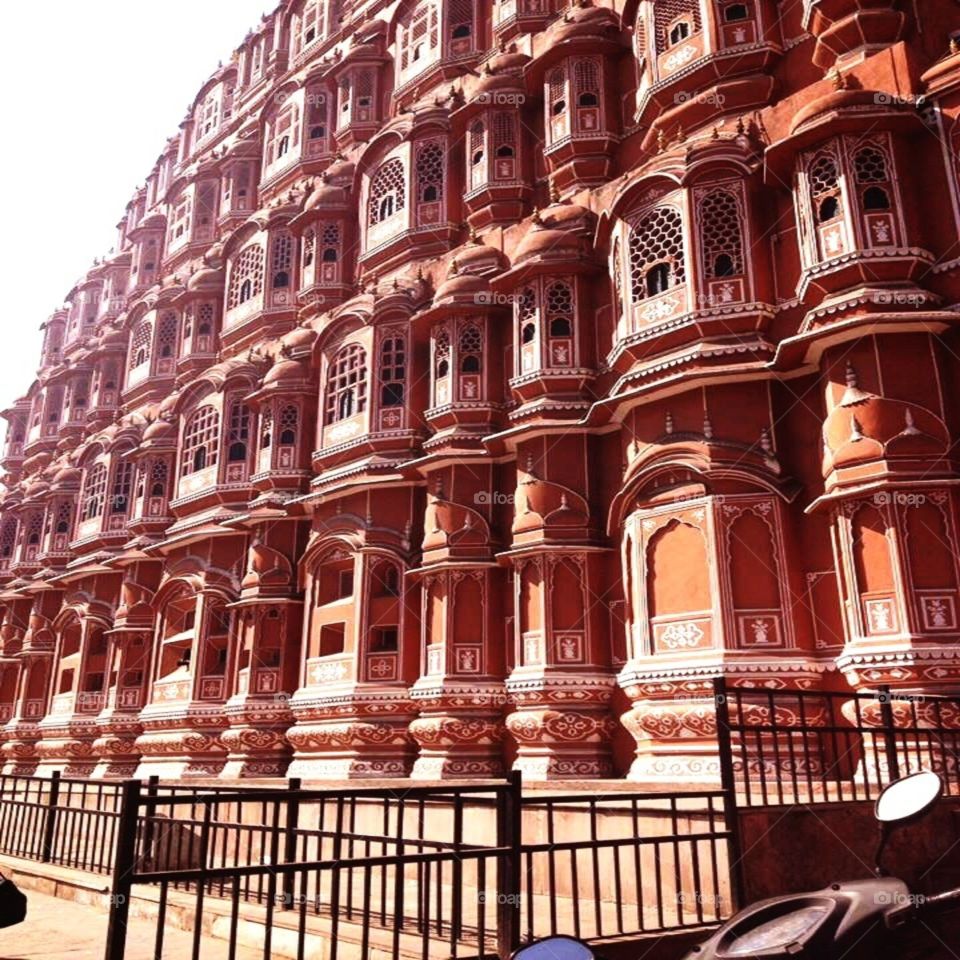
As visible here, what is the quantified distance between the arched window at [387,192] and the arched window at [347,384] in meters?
3.62

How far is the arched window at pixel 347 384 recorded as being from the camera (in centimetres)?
1842

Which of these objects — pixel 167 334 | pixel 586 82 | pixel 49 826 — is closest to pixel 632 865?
pixel 49 826

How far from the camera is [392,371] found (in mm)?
18062

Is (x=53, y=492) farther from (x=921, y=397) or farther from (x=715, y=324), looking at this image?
(x=921, y=397)

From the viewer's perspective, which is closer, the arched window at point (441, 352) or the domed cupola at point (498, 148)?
the arched window at point (441, 352)

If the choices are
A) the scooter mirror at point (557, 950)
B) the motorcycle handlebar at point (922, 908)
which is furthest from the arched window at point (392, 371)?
the motorcycle handlebar at point (922, 908)

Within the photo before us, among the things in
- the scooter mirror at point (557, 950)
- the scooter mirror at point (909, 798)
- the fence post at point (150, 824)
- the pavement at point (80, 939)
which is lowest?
the pavement at point (80, 939)

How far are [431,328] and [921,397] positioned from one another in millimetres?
9033

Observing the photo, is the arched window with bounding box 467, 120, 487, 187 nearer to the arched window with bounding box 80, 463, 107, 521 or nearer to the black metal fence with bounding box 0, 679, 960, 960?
the black metal fence with bounding box 0, 679, 960, 960

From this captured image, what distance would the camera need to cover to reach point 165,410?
2553 cm

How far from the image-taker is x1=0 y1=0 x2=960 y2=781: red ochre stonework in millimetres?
11523

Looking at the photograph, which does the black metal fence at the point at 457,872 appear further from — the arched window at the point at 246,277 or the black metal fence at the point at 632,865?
the arched window at the point at 246,277

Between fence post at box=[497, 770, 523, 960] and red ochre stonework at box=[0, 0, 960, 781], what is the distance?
599 centimetres

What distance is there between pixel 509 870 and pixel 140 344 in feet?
87.2
